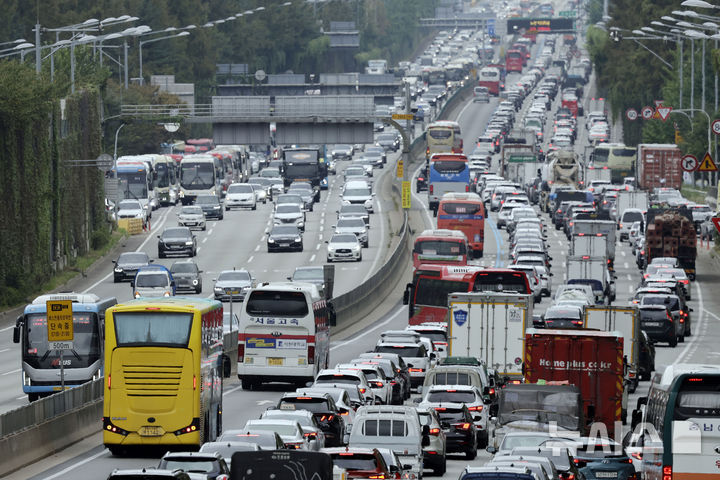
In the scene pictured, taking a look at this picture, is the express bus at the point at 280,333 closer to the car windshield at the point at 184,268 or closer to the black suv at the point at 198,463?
the black suv at the point at 198,463

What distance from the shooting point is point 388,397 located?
38.6m

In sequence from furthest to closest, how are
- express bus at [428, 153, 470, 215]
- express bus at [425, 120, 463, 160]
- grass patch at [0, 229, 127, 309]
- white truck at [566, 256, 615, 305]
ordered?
express bus at [425, 120, 463, 160] < express bus at [428, 153, 470, 215] < grass patch at [0, 229, 127, 309] < white truck at [566, 256, 615, 305]

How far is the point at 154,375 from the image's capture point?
99.1ft

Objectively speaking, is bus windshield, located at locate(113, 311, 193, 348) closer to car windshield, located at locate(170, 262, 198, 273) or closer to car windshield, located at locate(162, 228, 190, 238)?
car windshield, located at locate(170, 262, 198, 273)

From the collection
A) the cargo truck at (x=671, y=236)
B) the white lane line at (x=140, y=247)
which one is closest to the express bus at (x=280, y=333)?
the white lane line at (x=140, y=247)

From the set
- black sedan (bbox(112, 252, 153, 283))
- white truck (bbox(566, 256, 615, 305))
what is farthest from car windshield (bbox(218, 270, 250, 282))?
white truck (bbox(566, 256, 615, 305))

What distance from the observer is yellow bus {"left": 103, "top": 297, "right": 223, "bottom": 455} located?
3017cm

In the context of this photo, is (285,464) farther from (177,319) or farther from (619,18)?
(619,18)

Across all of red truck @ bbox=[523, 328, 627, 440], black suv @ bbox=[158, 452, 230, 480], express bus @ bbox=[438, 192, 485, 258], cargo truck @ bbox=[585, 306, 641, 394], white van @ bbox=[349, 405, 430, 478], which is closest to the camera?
black suv @ bbox=[158, 452, 230, 480]

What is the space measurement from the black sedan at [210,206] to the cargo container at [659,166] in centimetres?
2570

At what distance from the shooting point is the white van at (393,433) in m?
28.4

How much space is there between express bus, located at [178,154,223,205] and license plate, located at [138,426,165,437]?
77.7 m

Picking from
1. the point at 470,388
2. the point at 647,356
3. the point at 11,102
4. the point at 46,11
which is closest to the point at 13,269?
the point at 11,102

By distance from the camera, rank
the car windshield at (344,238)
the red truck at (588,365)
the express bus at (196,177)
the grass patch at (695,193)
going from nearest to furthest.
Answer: the red truck at (588,365) < the car windshield at (344,238) < the express bus at (196,177) < the grass patch at (695,193)
